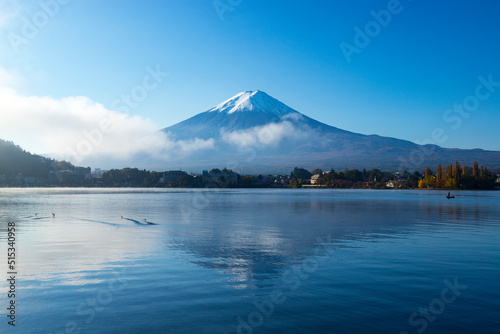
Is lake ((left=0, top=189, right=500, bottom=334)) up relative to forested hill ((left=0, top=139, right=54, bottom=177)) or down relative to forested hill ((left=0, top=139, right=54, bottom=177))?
down

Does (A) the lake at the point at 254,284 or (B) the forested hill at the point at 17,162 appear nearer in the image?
(A) the lake at the point at 254,284

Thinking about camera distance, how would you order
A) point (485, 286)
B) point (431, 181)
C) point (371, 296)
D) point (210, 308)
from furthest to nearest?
1. point (431, 181)
2. point (485, 286)
3. point (371, 296)
4. point (210, 308)

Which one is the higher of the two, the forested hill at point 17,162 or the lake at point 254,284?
the forested hill at point 17,162

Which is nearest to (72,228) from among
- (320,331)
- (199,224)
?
(199,224)

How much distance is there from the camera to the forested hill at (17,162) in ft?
573

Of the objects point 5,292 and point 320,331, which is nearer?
point 320,331

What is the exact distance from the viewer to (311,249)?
62.5 ft

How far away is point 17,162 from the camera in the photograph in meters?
179

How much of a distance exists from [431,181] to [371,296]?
509 ft

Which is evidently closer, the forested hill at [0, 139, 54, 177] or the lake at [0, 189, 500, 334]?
the lake at [0, 189, 500, 334]

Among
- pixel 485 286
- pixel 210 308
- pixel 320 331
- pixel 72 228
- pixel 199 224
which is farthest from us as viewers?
pixel 199 224

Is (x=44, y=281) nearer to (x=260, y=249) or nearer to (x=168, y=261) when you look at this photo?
(x=168, y=261)

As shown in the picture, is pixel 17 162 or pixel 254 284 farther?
pixel 17 162

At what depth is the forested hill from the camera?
174750 mm
